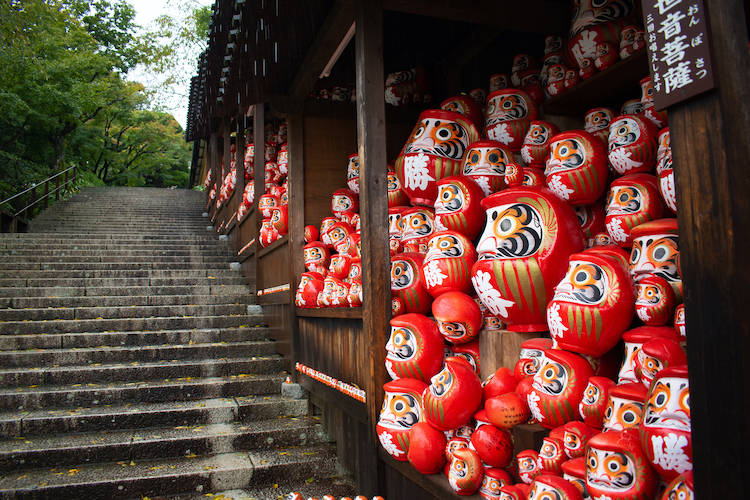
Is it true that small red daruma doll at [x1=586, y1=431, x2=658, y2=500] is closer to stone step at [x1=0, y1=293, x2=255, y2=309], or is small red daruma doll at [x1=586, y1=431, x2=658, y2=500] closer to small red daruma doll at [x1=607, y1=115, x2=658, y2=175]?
small red daruma doll at [x1=607, y1=115, x2=658, y2=175]

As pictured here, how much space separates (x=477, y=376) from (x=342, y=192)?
9.48 feet

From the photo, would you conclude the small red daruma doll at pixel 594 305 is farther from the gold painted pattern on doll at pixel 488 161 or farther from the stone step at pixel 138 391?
the stone step at pixel 138 391

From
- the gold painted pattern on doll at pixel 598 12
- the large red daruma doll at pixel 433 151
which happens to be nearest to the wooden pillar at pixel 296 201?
the large red daruma doll at pixel 433 151

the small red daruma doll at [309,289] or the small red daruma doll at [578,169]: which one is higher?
the small red daruma doll at [578,169]

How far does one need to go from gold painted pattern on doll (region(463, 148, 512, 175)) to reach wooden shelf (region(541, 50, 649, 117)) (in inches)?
29.7

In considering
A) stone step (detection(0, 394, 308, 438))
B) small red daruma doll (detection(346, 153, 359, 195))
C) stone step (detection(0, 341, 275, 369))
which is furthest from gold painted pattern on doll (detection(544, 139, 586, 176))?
stone step (detection(0, 341, 275, 369))

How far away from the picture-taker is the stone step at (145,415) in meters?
4.38

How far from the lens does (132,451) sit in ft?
13.8

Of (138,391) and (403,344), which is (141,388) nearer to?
(138,391)

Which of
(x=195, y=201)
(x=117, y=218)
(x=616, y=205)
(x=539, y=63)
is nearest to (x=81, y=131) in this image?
(x=195, y=201)

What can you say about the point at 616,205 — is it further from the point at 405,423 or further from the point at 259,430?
the point at 259,430

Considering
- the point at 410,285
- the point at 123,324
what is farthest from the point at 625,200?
the point at 123,324

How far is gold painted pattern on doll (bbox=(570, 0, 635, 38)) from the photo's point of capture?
10.6 ft

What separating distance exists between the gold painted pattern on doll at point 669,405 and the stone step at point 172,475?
3.17 metres
